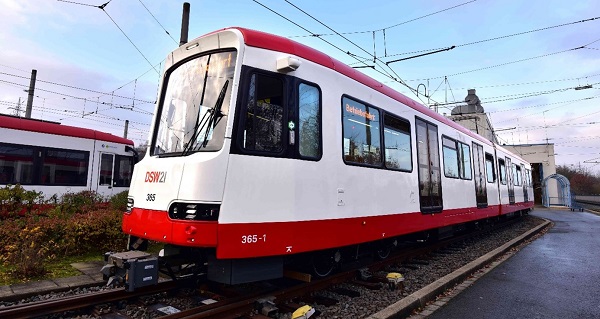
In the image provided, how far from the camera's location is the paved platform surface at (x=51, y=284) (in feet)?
15.3

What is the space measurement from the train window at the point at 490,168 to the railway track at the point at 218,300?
881 centimetres

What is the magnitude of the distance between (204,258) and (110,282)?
1060 mm

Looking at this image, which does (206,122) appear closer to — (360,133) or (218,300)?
(218,300)

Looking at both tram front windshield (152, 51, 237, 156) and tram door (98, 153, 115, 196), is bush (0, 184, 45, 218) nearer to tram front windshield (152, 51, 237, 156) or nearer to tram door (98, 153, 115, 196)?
tram door (98, 153, 115, 196)

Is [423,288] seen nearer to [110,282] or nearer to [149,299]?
[149,299]

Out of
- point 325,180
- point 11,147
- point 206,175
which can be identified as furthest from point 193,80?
point 11,147

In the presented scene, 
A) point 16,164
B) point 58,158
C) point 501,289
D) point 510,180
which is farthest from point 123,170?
point 510,180

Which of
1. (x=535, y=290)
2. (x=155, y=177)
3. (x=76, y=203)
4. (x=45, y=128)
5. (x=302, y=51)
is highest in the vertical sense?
(x=45, y=128)

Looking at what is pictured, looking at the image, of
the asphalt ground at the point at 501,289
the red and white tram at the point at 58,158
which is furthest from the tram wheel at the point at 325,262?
the red and white tram at the point at 58,158

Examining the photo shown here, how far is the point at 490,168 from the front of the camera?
13.4m

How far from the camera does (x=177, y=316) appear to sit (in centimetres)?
379

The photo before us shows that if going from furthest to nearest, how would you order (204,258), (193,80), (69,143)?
(69,143)
(193,80)
(204,258)

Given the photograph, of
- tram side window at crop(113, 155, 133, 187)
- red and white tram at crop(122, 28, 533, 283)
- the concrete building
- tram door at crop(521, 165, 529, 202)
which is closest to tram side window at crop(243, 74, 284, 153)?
red and white tram at crop(122, 28, 533, 283)

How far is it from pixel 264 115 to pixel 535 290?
213 inches
